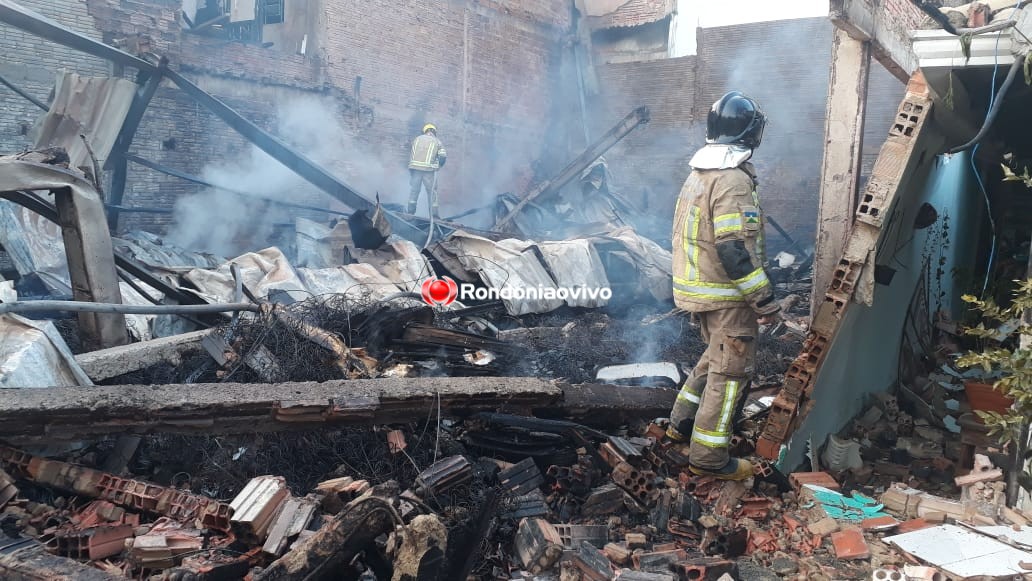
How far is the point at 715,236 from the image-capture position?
394 centimetres

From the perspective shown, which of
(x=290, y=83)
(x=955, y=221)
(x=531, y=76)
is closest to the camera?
(x=955, y=221)

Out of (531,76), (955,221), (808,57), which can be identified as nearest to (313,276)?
(955,221)

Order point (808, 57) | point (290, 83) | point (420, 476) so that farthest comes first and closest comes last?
point (808, 57) < point (290, 83) < point (420, 476)

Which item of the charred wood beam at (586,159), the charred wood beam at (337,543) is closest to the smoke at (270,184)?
the charred wood beam at (586,159)

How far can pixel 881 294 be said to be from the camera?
537 centimetres

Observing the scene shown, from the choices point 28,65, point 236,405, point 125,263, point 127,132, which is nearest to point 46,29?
point 125,263

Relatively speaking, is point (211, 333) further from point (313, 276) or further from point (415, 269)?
point (415, 269)

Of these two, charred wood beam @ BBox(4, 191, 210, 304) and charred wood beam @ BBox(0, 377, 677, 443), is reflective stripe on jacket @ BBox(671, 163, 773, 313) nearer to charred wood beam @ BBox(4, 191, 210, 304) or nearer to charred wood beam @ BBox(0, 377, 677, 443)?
charred wood beam @ BBox(0, 377, 677, 443)

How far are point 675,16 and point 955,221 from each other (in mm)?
13289

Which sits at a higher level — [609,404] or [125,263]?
[125,263]

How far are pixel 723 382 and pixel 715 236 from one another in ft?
2.62

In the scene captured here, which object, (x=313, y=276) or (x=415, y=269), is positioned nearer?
(x=313, y=276)

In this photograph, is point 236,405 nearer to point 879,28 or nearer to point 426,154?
point 879,28

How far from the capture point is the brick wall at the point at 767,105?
47.1ft
